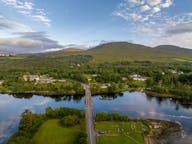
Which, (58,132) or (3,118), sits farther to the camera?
(3,118)

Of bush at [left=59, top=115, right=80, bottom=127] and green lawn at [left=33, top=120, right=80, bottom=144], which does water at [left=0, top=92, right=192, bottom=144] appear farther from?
bush at [left=59, top=115, right=80, bottom=127]

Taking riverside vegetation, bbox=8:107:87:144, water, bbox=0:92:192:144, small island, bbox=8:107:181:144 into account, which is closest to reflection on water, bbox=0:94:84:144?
water, bbox=0:92:192:144

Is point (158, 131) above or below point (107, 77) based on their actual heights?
below

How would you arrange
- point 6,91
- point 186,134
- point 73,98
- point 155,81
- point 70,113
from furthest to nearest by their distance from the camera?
point 155,81
point 6,91
point 73,98
point 70,113
point 186,134

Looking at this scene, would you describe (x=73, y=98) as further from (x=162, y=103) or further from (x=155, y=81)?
(x=155, y=81)

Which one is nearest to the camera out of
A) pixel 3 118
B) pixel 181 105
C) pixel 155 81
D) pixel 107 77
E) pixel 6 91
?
pixel 3 118

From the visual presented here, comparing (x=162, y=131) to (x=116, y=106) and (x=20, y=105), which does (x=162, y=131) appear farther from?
(x=20, y=105)

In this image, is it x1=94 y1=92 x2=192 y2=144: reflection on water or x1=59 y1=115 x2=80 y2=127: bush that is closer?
Answer: x1=59 y1=115 x2=80 y2=127: bush

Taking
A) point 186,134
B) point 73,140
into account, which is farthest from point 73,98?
point 186,134
